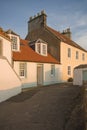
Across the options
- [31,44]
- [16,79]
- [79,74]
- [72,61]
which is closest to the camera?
[16,79]

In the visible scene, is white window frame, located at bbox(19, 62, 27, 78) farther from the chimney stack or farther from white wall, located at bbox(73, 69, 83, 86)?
the chimney stack

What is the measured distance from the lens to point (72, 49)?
92.8 ft

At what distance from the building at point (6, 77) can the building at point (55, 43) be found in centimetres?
1159

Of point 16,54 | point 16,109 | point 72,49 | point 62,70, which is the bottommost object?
point 16,109

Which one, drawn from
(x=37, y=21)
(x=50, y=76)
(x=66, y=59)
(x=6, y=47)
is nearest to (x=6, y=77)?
(x=6, y=47)

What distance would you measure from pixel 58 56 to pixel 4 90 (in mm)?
14500

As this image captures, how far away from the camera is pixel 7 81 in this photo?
11883mm

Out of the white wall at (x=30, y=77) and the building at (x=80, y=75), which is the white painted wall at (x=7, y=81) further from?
→ the building at (x=80, y=75)

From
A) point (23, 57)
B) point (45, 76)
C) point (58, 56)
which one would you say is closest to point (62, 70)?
point (58, 56)

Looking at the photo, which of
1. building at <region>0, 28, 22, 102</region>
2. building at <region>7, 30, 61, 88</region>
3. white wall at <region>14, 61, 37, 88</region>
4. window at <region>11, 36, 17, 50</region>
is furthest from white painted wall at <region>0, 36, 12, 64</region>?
white wall at <region>14, 61, 37, 88</region>

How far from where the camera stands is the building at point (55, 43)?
80.9ft

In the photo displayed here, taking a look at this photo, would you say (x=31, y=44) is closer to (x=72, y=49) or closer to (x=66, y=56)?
(x=66, y=56)

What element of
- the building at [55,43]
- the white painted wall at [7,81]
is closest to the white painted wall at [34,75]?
the building at [55,43]

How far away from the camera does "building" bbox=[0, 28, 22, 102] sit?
36.8ft
